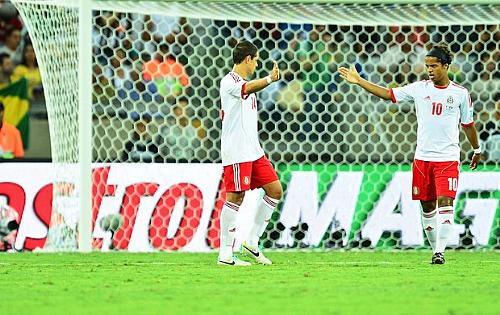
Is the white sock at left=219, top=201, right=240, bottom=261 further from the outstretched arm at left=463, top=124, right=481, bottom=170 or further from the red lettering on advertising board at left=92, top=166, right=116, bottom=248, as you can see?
the red lettering on advertising board at left=92, top=166, right=116, bottom=248

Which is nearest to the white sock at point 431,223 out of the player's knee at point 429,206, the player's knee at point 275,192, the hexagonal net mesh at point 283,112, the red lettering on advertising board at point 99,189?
the player's knee at point 429,206

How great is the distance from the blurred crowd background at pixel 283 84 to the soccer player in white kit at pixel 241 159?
229 cm

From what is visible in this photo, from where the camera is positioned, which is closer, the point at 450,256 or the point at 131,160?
the point at 450,256

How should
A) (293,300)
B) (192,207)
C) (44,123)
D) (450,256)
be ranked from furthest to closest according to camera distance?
(44,123)
(192,207)
(450,256)
(293,300)

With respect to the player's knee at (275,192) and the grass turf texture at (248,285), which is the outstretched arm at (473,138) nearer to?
the grass turf texture at (248,285)

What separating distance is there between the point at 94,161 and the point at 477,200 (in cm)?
374

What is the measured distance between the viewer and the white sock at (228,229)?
29.9 ft

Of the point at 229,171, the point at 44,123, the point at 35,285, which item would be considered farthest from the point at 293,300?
the point at 44,123

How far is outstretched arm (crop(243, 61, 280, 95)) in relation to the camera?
8539 millimetres

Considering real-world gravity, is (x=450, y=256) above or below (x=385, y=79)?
below

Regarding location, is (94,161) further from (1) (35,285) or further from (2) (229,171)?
(1) (35,285)

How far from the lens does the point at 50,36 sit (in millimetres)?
11273

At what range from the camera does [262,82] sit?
343 inches

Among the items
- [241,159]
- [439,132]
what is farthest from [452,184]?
[241,159]
